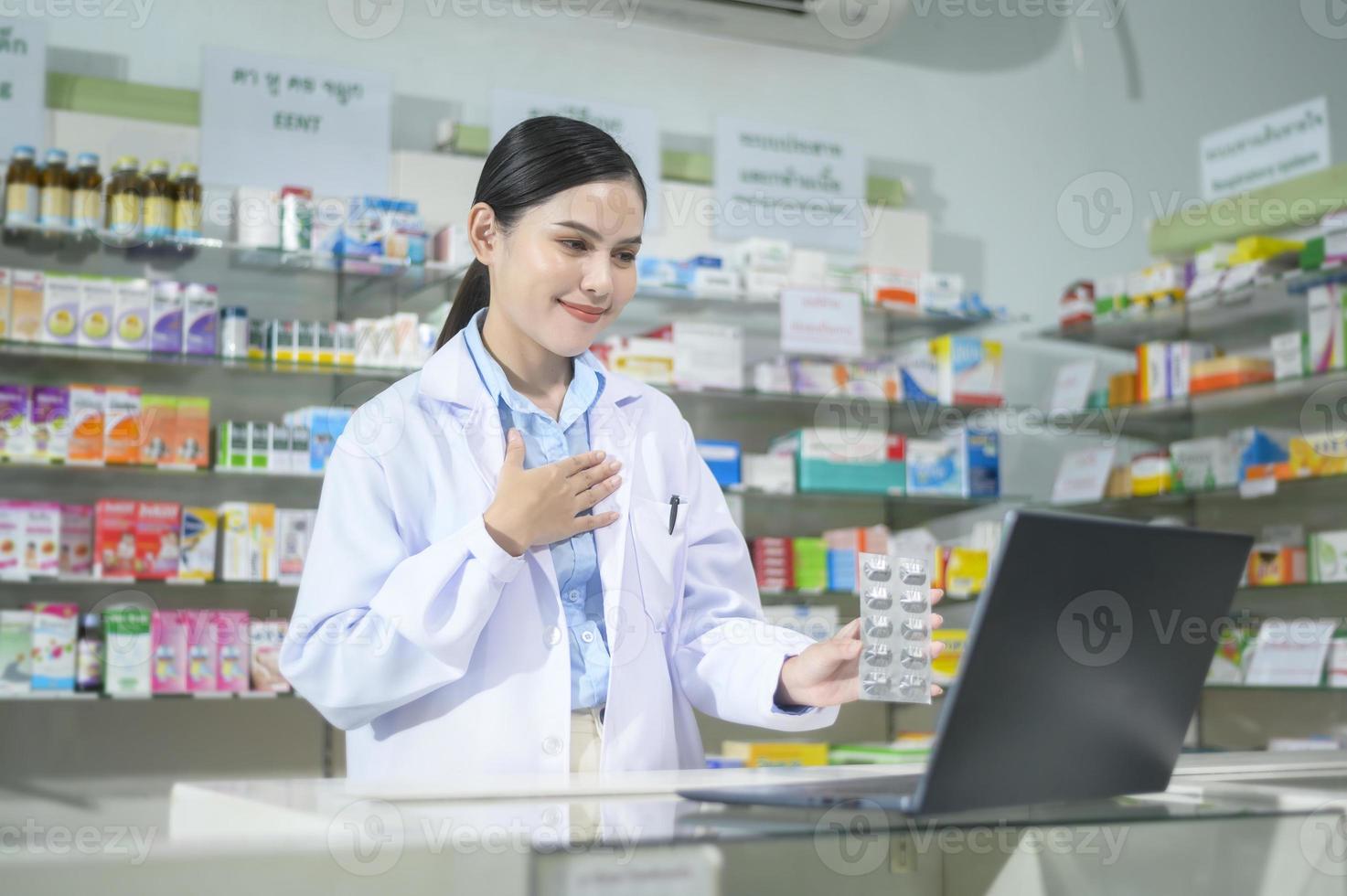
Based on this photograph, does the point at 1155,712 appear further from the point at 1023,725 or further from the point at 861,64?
the point at 861,64

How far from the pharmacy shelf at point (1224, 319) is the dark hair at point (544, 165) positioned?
3.46 m

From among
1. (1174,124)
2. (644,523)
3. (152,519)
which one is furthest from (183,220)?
(1174,124)

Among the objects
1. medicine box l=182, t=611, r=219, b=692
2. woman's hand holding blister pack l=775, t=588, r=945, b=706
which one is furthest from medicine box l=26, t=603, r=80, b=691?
woman's hand holding blister pack l=775, t=588, r=945, b=706

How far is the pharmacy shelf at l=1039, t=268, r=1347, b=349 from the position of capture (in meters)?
4.86

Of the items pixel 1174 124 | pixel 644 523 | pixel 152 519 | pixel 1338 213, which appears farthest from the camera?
pixel 1174 124

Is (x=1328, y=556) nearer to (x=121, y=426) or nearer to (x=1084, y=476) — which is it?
(x=1084, y=476)

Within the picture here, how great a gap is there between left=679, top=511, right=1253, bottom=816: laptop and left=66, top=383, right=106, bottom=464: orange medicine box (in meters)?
3.43

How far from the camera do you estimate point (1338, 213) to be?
4609 millimetres

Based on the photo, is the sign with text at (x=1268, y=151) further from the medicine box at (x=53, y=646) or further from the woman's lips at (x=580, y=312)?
the medicine box at (x=53, y=646)

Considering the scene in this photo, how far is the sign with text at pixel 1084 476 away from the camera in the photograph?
541 cm

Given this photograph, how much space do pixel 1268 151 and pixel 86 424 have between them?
4.32 metres

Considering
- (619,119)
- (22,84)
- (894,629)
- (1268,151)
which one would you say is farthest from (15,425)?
(1268,151)

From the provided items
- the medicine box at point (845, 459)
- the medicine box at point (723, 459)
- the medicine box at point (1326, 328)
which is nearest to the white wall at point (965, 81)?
the medicine box at point (845, 459)

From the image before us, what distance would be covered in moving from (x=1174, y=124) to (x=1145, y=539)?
592cm
